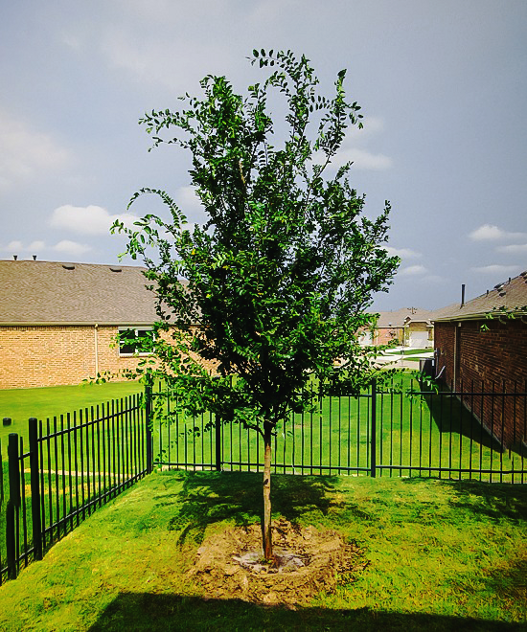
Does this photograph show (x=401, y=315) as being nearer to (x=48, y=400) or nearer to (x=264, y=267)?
(x=48, y=400)

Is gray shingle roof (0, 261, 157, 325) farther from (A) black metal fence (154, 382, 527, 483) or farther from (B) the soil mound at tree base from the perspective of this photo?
(B) the soil mound at tree base

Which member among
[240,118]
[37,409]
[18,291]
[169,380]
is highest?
[240,118]

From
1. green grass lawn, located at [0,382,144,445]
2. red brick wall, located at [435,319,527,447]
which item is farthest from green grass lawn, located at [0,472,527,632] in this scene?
green grass lawn, located at [0,382,144,445]

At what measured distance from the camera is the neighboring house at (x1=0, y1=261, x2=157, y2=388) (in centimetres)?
1936

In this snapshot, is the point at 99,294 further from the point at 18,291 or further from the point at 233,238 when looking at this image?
the point at 233,238

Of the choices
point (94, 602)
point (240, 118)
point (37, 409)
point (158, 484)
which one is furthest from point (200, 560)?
point (37, 409)

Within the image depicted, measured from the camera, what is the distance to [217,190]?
4668mm

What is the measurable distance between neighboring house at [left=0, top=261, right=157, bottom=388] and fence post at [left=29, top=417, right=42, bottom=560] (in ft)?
48.6

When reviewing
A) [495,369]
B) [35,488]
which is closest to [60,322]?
[35,488]

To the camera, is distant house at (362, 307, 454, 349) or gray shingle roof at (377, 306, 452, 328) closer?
distant house at (362, 307, 454, 349)

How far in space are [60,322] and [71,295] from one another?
8.63 ft

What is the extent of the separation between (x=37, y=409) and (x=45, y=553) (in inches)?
402

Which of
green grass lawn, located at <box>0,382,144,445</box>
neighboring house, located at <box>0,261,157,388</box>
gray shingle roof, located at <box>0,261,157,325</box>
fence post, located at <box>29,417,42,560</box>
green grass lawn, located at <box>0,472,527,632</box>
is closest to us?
green grass lawn, located at <box>0,472,527,632</box>

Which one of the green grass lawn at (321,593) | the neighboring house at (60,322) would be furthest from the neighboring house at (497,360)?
the neighboring house at (60,322)
